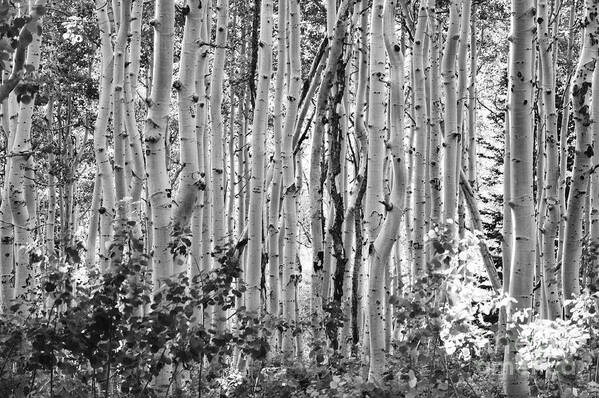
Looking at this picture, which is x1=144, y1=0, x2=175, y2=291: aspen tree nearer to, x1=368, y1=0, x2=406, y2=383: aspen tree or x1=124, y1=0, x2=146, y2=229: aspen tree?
x1=368, y1=0, x2=406, y2=383: aspen tree

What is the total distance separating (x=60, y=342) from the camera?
3.86 meters

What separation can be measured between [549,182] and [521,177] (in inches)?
100

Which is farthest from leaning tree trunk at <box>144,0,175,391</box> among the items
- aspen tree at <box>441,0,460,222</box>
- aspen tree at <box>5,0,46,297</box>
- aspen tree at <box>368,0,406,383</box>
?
aspen tree at <box>441,0,460,222</box>

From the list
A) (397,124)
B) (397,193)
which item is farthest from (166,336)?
(397,124)

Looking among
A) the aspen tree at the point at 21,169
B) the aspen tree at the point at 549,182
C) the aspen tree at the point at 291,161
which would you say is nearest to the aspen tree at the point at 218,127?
the aspen tree at the point at 291,161

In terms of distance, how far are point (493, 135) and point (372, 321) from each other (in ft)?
56.1

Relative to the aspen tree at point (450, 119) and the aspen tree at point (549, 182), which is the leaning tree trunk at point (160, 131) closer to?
the aspen tree at point (549, 182)

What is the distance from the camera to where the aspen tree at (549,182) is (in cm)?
616

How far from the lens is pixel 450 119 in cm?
756

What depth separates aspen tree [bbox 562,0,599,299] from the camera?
5.31 m

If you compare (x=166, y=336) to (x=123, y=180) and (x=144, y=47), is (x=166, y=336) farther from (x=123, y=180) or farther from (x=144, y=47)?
(x=144, y=47)

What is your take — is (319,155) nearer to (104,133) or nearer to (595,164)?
(104,133)

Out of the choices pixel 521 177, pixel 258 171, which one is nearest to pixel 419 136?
pixel 258 171

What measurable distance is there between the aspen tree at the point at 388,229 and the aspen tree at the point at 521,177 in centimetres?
89
